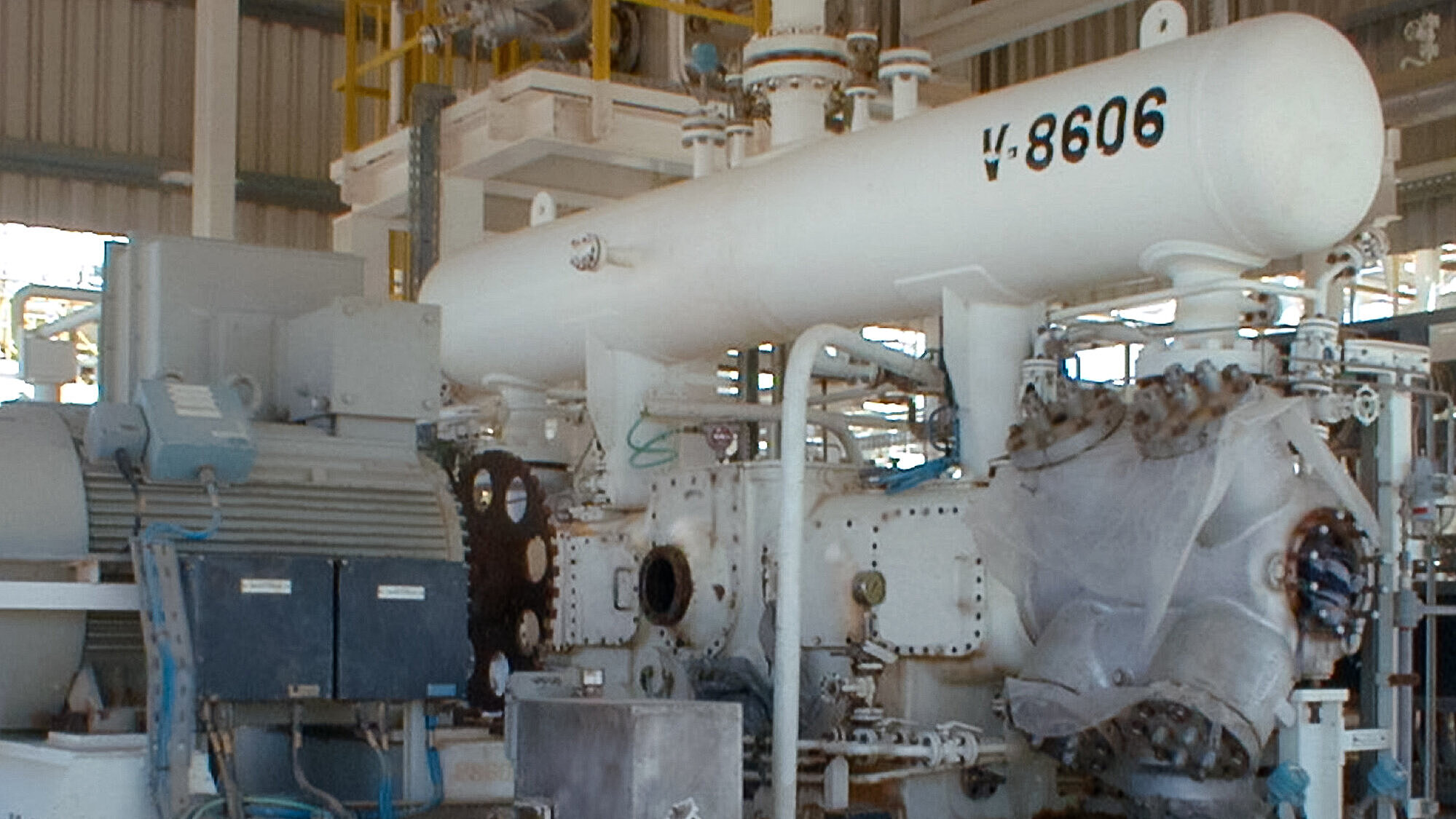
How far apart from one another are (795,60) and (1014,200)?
4.87ft

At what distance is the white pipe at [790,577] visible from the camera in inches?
182

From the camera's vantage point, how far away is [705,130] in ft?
21.4

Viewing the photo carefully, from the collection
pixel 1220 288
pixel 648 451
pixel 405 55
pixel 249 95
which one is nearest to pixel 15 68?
pixel 249 95

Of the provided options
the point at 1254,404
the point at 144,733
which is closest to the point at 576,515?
the point at 144,733

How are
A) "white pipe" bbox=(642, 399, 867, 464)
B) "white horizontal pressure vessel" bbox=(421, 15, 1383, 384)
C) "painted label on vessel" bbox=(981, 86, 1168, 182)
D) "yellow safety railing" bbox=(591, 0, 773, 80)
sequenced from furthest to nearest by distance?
"yellow safety railing" bbox=(591, 0, 773, 80)
"white pipe" bbox=(642, 399, 867, 464)
"painted label on vessel" bbox=(981, 86, 1168, 182)
"white horizontal pressure vessel" bbox=(421, 15, 1383, 384)

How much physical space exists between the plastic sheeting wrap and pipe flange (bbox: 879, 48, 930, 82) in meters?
1.63

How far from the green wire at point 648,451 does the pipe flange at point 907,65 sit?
1.40 metres

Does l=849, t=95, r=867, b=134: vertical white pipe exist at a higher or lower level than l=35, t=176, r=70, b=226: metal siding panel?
lower

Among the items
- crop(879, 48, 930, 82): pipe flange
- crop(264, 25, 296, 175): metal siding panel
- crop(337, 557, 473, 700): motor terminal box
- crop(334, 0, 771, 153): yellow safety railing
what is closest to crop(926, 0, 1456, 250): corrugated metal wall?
crop(334, 0, 771, 153): yellow safety railing

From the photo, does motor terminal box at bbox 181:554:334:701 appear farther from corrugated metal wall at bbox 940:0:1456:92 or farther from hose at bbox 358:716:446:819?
corrugated metal wall at bbox 940:0:1456:92

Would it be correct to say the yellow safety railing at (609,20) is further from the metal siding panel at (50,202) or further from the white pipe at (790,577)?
the metal siding panel at (50,202)

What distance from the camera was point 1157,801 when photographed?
14.2 ft

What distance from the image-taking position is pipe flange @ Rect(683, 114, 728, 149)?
6508 mm

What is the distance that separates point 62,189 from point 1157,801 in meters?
9.28
